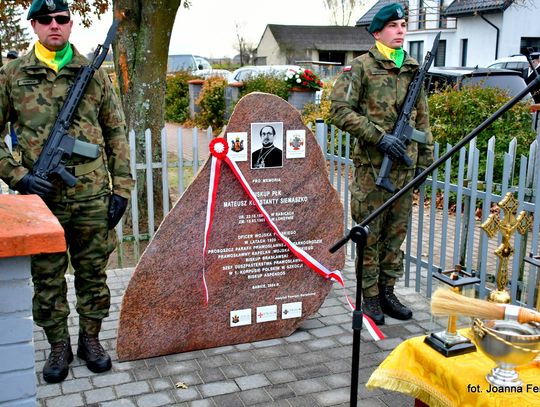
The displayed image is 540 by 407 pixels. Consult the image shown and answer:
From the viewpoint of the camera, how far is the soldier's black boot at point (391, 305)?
15.8 ft

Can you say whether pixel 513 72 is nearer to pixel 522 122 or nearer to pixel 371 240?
pixel 522 122

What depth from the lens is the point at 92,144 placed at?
3.84m

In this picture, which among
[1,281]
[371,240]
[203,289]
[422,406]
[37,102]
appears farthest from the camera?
[371,240]

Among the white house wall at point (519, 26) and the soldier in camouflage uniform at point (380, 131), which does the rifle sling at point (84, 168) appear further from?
the white house wall at point (519, 26)

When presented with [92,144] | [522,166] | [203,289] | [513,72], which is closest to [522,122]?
[513,72]

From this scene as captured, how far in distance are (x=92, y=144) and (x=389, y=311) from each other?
8.26ft

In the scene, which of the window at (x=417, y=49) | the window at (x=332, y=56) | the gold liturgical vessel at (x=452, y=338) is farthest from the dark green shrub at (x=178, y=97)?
the window at (x=332, y=56)

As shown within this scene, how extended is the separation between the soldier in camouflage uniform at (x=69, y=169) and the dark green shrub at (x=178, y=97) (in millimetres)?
17084

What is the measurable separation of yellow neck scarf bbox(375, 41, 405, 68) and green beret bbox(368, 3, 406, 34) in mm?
117

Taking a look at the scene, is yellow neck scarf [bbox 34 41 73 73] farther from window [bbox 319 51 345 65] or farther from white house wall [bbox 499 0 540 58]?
window [bbox 319 51 345 65]

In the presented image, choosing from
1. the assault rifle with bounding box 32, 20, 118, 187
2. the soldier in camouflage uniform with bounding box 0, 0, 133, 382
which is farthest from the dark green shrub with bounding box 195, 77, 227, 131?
the assault rifle with bounding box 32, 20, 118, 187

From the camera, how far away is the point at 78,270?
3.99 m

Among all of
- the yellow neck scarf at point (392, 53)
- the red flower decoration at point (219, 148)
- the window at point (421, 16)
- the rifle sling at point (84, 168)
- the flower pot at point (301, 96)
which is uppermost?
the window at point (421, 16)

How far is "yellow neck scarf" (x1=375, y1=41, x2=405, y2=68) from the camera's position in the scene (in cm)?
457
